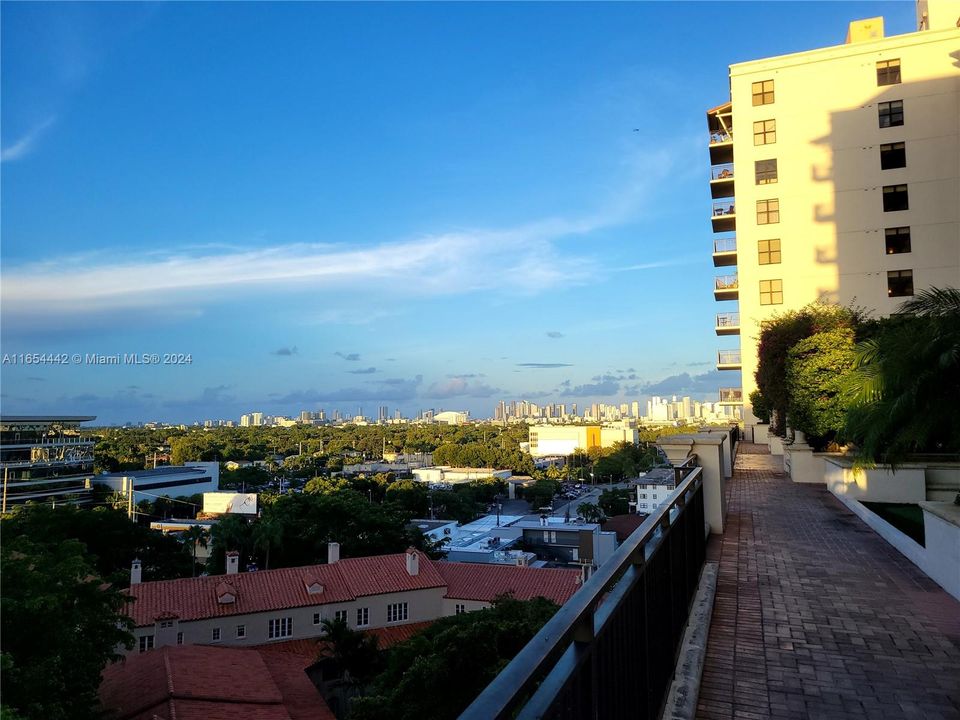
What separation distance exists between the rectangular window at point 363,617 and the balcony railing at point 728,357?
2226 centimetres

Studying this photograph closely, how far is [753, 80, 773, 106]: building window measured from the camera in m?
29.4

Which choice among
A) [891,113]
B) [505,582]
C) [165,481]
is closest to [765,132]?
[891,113]

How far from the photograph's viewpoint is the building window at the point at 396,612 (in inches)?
1000

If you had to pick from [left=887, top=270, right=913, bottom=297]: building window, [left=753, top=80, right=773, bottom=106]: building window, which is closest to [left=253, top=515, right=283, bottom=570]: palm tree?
[left=887, top=270, right=913, bottom=297]: building window

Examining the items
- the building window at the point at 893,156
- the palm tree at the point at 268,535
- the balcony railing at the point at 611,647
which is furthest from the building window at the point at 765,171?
the palm tree at the point at 268,535

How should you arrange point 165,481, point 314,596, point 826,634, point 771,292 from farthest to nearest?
point 165,481, point 771,292, point 314,596, point 826,634

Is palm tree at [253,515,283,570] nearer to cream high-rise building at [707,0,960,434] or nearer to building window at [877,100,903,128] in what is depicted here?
cream high-rise building at [707,0,960,434]

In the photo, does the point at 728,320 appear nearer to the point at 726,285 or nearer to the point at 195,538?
the point at 726,285

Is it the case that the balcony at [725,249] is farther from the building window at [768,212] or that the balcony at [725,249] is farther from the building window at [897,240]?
the building window at [897,240]

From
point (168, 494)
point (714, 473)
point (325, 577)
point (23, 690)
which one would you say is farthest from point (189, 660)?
point (168, 494)

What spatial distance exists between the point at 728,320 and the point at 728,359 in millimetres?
2534

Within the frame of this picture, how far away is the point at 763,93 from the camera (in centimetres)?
2952

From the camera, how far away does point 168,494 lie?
67.4 metres

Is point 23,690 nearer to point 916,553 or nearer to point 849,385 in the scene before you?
point 916,553
